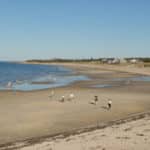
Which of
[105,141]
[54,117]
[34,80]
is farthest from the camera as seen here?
[34,80]

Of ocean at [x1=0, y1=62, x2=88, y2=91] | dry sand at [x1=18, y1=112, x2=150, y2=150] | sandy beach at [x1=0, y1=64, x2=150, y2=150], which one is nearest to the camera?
dry sand at [x1=18, y1=112, x2=150, y2=150]

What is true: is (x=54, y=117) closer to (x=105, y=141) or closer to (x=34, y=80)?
(x=105, y=141)

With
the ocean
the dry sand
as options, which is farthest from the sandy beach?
the ocean

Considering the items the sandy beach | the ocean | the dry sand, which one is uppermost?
the dry sand

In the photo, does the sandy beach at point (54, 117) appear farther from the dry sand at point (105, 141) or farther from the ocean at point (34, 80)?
the ocean at point (34, 80)

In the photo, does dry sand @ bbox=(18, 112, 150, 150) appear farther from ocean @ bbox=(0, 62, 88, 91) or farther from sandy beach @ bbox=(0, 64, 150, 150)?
ocean @ bbox=(0, 62, 88, 91)

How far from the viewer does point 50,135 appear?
11.4m

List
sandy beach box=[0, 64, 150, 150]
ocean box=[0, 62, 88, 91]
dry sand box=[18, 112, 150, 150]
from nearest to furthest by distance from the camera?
1. dry sand box=[18, 112, 150, 150]
2. sandy beach box=[0, 64, 150, 150]
3. ocean box=[0, 62, 88, 91]

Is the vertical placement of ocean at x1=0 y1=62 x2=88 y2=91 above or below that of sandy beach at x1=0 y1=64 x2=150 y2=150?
below

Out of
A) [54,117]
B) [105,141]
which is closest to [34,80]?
[54,117]

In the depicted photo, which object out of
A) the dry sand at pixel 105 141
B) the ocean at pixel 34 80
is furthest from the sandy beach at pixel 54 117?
the ocean at pixel 34 80

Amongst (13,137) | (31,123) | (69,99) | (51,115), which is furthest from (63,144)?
(69,99)

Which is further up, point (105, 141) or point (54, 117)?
point (105, 141)

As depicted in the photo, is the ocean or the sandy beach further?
the ocean
